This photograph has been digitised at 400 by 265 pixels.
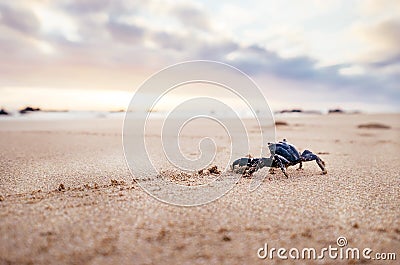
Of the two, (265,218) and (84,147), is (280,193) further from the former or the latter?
(84,147)

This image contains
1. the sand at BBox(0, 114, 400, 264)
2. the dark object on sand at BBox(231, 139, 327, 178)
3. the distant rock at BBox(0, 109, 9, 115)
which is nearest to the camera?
the sand at BBox(0, 114, 400, 264)

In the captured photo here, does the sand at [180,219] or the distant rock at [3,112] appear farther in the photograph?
the distant rock at [3,112]

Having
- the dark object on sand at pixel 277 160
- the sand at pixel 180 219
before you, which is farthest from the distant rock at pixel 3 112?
the dark object on sand at pixel 277 160

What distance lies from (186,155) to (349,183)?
305cm

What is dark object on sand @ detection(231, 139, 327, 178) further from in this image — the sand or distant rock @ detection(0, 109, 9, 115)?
distant rock @ detection(0, 109, 9, 115)

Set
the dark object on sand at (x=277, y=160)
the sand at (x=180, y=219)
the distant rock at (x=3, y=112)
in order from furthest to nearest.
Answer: the distant rock at (x=3, y=112) → the dark object on sand at (x=277, y=160) → the sand at (x=180, y=219)

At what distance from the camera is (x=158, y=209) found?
279cm

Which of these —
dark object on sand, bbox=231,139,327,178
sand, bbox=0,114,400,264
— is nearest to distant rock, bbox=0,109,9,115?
sand, bbox=0,114,400,264

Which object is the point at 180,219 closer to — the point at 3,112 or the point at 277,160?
the point at 277,160

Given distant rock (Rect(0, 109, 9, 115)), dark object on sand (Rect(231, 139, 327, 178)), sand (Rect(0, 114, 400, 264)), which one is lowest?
sand (Rect(0, 114, 400, 264))

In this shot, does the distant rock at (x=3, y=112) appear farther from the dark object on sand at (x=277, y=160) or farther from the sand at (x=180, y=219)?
the dark object on sand at (x=277, y=160)

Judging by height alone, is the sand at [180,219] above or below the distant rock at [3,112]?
below

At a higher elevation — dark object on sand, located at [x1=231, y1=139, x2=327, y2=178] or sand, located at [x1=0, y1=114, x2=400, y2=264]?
dark object on sand, located at [x1=231, y1=139, x2=327, y2=178]

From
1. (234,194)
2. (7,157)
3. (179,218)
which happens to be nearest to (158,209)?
(179,218)
